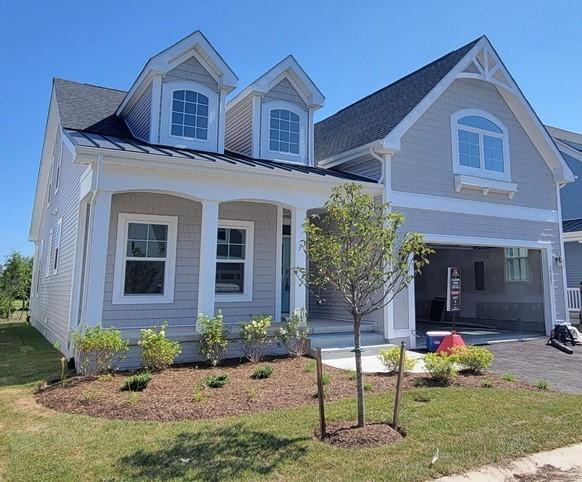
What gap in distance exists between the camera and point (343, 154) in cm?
1212

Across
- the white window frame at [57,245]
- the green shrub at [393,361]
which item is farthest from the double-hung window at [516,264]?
the white window frame at [57,245]

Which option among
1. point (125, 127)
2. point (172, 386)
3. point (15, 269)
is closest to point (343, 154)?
point (125, 127)

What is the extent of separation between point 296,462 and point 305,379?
324cm

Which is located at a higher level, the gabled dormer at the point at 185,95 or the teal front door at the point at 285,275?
the gabled dormer at the point at 185,95

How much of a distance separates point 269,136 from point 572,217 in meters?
15.5

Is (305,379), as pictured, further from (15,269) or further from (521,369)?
(15,269)

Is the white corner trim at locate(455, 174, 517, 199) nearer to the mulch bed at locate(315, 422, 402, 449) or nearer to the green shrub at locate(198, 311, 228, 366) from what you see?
the green shrub at locate(198, 311, 228, 366)

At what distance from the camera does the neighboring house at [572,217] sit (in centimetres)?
1616

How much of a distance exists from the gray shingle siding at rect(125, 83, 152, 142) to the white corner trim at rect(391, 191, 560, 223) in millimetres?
6404

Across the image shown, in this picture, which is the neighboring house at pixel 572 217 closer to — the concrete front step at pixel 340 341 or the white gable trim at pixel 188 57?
the concrete front step at pixel 340 341

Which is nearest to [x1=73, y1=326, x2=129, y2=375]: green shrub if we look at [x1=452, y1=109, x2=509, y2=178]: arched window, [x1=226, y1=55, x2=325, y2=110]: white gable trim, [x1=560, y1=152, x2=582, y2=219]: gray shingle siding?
[x1=226, y1=55, x2=325, y2=110]: white gable trim

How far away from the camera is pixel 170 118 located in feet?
33.9

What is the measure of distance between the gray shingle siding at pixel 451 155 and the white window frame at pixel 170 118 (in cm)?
473

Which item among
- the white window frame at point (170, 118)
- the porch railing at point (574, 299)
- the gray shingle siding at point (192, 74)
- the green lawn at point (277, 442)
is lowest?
the green lawn at point (277, 442)
